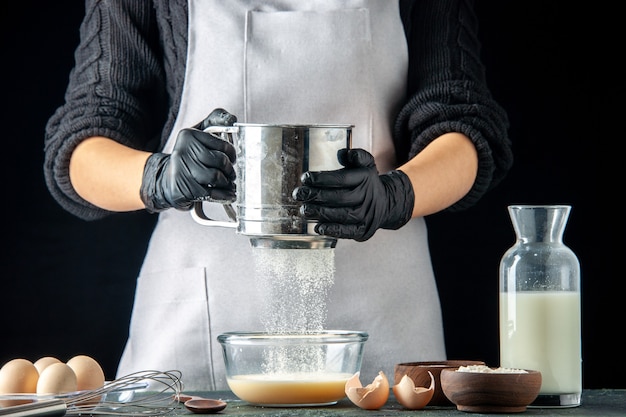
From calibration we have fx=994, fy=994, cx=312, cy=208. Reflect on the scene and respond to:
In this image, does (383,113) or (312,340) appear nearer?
(312,340)

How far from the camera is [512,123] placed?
8.88 feet

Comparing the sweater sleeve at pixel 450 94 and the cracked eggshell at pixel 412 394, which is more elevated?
the sweater sleeve at pixel 450 94

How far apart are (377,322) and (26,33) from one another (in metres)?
1.37

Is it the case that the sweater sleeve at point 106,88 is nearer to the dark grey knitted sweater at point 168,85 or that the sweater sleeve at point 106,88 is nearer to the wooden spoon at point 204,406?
the dark grey knitted sweater at point 168,85

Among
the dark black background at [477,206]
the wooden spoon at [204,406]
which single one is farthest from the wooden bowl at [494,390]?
the dark black background at [477,206]

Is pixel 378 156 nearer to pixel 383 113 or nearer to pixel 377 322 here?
pixel 383 113

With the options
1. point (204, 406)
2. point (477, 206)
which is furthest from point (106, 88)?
point (477, 206)

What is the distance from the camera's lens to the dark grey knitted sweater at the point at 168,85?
1979 mm

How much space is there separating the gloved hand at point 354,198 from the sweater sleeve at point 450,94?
332 mm

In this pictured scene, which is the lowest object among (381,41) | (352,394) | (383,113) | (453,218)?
(352,394)

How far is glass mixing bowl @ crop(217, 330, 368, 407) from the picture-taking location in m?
1.35

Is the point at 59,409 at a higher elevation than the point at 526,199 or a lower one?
lower

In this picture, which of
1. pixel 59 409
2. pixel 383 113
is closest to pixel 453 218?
pixel 383 113

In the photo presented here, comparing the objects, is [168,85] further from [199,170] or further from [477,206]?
[477,206]
